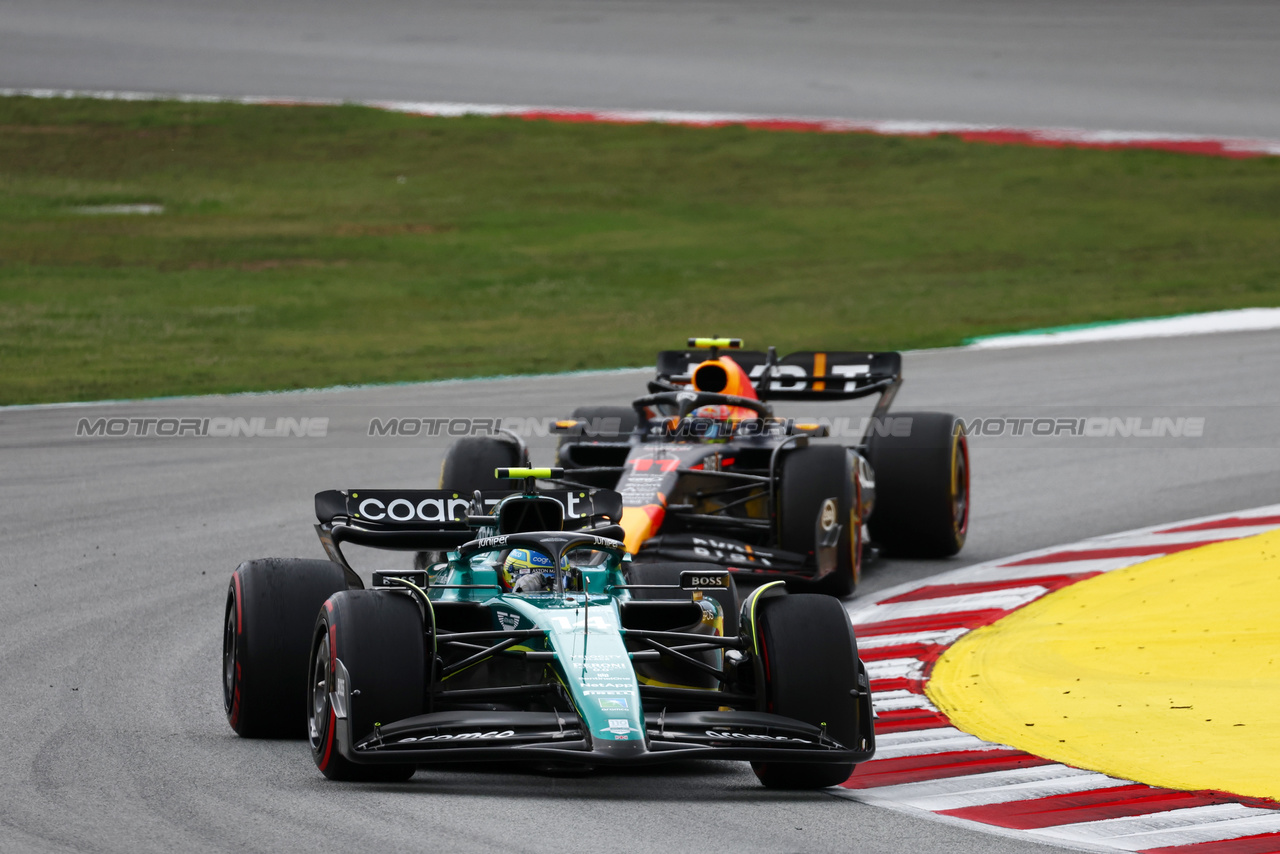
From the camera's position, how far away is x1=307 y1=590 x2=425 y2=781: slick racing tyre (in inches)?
264

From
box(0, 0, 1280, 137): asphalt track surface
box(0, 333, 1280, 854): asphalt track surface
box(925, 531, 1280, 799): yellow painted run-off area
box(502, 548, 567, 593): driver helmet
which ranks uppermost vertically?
box(0, 0, 1280, 137): asphalt track surface

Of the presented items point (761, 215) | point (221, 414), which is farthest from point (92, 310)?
point (761, 215)

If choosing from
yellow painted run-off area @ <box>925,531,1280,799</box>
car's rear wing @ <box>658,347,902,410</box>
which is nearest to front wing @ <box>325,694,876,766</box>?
yellow painted run-off area @ <box>925,531,1280,799</box>

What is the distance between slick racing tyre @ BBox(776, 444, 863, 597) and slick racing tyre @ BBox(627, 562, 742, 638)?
266 centimetres

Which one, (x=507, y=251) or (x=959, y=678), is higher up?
(x=507, y=251)

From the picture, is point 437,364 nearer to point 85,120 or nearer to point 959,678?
point 959,678

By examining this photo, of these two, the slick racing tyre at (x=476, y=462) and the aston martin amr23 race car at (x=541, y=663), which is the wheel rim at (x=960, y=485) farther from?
the aston martin amr23 race car at (x=541, y=663)

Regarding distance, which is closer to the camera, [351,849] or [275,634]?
[351,849]

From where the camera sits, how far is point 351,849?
581 cm

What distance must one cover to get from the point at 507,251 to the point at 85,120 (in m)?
14.7

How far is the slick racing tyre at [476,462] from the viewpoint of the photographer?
39.0 ft

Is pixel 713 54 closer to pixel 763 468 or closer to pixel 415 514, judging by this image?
pixel 763 468

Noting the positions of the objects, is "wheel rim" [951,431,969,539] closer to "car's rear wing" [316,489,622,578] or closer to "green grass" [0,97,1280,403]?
"car's rear wing" [316,489,622,578]

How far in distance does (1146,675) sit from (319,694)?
166 inches
